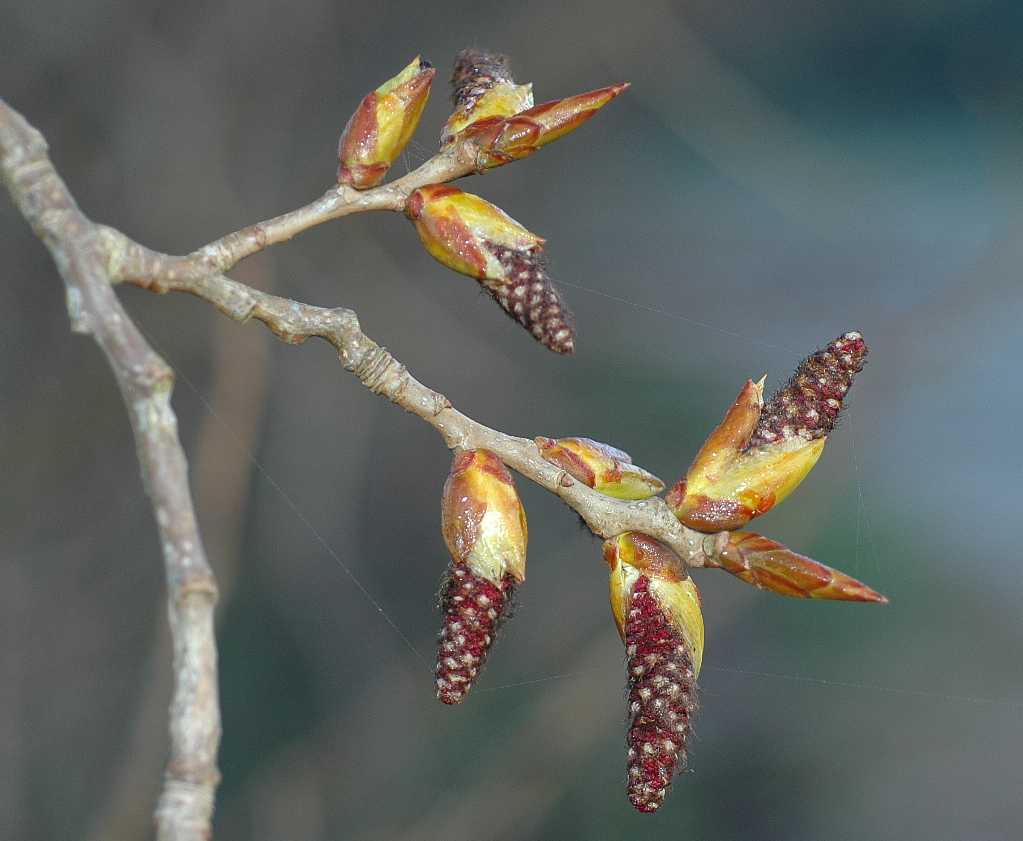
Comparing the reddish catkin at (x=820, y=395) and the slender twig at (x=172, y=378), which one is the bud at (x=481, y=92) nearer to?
the slender twig at (x=172, y=378)

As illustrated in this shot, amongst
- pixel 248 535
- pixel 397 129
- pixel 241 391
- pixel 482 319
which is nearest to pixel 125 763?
pixel 248 535

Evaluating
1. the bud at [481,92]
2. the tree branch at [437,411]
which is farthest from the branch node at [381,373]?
the bud at [481,92]

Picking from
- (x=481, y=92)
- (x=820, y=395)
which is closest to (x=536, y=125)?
(x=481, y=92)

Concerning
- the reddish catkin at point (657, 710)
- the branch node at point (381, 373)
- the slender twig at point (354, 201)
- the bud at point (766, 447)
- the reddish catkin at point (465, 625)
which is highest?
the slender twig at point (354, 201)

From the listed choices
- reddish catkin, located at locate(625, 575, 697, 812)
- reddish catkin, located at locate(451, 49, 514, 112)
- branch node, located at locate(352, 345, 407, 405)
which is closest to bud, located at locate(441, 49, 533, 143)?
reddish catkin, located at locate(451, 49, 514, 112)

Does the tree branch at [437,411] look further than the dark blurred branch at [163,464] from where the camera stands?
Yes

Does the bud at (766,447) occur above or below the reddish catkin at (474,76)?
below

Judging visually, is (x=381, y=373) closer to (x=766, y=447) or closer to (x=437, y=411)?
(x=437, y=411)

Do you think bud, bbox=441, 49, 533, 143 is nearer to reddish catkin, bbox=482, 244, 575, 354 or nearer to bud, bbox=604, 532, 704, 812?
reddish catkin, bbox=482, 244, 575, 354
